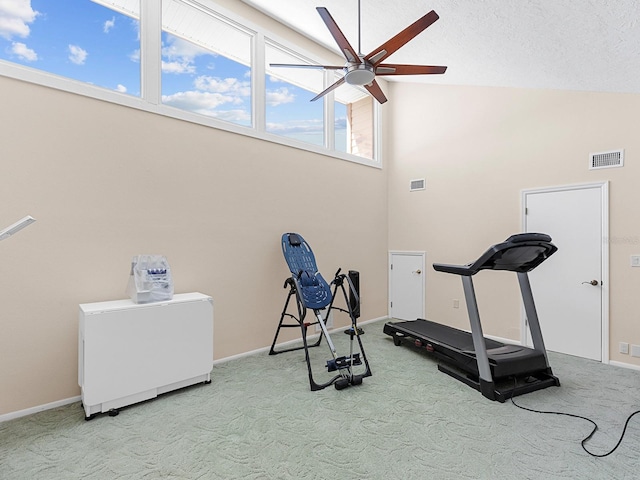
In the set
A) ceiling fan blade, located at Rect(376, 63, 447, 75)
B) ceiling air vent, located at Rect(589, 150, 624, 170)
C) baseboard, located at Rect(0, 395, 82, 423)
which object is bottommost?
baseboard, located at Rect(0, 395, 82, 423)

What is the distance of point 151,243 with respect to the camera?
10.5 feet

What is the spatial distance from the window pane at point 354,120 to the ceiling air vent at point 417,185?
890mm

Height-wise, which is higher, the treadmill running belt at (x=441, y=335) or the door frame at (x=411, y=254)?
the door frame at (x=411, y=254)

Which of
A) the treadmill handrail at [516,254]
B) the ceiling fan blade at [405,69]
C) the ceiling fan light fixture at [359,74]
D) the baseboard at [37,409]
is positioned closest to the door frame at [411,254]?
the treadmill handrail at [516,254]

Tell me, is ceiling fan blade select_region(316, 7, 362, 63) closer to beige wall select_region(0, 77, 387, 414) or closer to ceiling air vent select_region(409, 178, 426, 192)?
beige wall select_region(0, 77, 387, 414)

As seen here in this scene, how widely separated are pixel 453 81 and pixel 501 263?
303cm

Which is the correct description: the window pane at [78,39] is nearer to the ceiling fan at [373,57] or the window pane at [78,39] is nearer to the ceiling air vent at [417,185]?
the ceiling fan at [373,57]

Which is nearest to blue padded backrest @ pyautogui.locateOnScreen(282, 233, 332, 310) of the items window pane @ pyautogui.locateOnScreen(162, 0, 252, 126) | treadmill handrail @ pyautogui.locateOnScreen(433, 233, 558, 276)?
treadmill handrail @ pyautogui.locateOnScreen(433, 233, 558, 276)

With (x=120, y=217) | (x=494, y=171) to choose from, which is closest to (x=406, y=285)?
(x=494, y=171)

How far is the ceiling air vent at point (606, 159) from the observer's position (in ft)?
11.6

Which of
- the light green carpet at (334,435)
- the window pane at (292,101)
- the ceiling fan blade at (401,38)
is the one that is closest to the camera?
the light green carpet at (334,435)

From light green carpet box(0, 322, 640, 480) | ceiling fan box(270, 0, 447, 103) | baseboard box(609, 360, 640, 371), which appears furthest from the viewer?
baseboard box(609, 360, 640, 371)

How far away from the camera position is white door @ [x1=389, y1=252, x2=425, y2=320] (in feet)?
17.5

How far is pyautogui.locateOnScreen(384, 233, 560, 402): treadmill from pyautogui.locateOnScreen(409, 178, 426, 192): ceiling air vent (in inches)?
94.7
